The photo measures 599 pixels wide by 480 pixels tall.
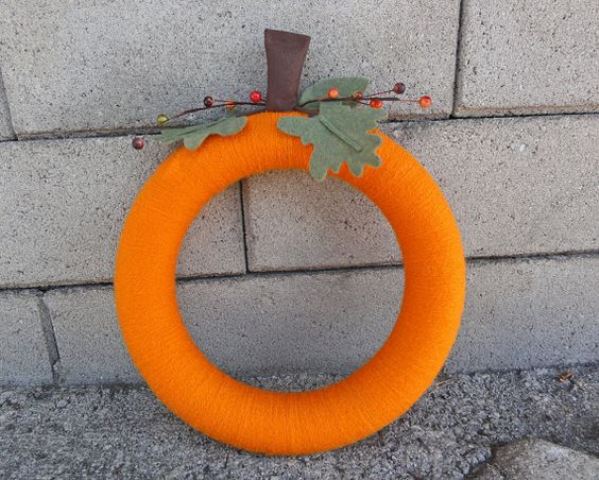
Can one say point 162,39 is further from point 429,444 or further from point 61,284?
point 429,444

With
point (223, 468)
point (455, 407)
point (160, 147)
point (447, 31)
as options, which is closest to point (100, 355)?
point (223, 468)

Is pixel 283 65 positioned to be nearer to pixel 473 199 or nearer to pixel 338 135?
pixel 338 135

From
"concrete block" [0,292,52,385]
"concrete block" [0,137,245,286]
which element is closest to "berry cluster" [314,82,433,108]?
"concrete block" [0,137,245,286]

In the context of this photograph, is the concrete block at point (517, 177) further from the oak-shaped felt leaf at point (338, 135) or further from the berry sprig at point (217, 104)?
the berry sprig at point (217, 104)

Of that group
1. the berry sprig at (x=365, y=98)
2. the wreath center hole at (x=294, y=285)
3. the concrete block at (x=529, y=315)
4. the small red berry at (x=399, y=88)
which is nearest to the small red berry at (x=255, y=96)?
the berry sprig at (x=365, y=98)

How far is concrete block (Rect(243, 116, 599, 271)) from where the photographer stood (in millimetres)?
1833

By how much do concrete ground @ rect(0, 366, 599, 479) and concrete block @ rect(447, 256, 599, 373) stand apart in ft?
0.20

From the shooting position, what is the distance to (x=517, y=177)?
188 centimetres

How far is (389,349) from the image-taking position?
1.66 metres

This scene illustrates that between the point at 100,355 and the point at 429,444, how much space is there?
45.1 inches

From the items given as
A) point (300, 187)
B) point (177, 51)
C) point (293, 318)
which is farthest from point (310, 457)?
point (177, 51)

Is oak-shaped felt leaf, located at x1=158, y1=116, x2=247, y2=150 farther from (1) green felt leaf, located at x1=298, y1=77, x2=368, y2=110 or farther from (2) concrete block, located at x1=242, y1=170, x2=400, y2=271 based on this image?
(2) concrete block, located at x1=242, y1=170, x2=400, y2=271

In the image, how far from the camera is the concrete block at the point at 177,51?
167cm

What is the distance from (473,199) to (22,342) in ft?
5.28
